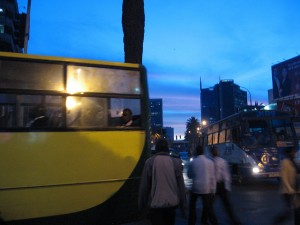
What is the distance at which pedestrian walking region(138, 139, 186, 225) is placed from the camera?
6105 millimetres

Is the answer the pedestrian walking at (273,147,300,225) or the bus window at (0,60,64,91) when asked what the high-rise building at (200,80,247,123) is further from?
the bus window at (0,60,64,91)

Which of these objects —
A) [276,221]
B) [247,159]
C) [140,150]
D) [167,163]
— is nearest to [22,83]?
[140,150]

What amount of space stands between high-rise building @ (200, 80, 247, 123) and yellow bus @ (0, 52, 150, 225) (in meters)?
58.9

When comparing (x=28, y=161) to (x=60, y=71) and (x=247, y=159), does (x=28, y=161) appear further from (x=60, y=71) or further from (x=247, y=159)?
(x=247, y=159)

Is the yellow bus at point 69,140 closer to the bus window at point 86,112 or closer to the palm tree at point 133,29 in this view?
the bus window at point 86,112

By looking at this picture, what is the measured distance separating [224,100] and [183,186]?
7342cm

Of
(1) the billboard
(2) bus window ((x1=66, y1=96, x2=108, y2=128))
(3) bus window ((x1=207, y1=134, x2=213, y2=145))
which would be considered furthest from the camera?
(1) the billboard

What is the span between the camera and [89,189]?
834 centimetres

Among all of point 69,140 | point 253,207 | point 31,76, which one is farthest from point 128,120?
point 253,207

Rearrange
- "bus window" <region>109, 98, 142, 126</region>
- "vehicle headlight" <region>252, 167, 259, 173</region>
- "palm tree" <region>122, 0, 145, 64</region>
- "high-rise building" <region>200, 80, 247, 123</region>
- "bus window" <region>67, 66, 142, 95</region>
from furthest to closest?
"high-rise building" <region>200, 80, 247, 123</region> < "vehicle headlight" <region>252, 167, 259, 173</region> < "palm tree" <region>122, 0, 145, 64</region> < "bus window" <region>109, 98, 142, 126</region> < "bus window" <region>67, 66, 142, 95</region>

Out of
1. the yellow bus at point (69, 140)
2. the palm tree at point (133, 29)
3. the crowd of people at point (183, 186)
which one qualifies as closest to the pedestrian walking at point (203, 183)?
the crowd of people at point (183, 186)

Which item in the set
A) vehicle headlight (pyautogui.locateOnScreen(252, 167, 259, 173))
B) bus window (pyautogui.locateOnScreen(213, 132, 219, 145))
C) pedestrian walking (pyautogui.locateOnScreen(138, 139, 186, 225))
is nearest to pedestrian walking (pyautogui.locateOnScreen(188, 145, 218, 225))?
pedestrian walking (pyautogui.locateOnScreen(138, 139, 186, 225))

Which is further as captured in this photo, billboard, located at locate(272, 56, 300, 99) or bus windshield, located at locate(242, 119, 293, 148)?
billboard, located at locate(272, 56, 300, 99)

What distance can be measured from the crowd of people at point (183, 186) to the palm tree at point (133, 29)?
19.8ft
